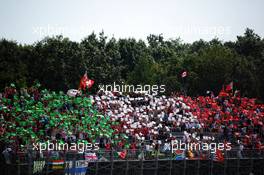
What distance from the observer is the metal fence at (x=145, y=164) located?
99.8 ft

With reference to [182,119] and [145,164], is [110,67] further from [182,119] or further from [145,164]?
[145,164]

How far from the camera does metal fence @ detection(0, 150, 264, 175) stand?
3042 cm

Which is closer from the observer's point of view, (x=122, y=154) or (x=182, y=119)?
(x=122, y=154)

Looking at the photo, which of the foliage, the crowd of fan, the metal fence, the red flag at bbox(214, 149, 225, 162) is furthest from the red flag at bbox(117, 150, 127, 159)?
the foliage

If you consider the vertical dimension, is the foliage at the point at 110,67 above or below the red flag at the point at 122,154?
above

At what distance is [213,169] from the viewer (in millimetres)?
36875

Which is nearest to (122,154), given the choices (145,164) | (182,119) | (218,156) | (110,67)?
(145,164)

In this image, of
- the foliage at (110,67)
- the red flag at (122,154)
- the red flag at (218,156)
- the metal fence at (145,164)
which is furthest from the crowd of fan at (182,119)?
the foliage at (110,67)

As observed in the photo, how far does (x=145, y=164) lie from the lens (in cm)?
3425

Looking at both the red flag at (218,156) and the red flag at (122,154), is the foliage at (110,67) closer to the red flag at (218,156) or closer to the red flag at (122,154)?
the red flag at (122,154)

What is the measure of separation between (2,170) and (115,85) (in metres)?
25.2

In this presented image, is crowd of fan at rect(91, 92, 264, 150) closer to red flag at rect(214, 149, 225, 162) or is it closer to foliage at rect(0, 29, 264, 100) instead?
red flag at rect(214, 149, 225, 162)

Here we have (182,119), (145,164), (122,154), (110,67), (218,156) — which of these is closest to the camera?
(122,154)

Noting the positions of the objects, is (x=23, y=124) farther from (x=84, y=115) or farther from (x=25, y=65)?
(x=25, y=65)
